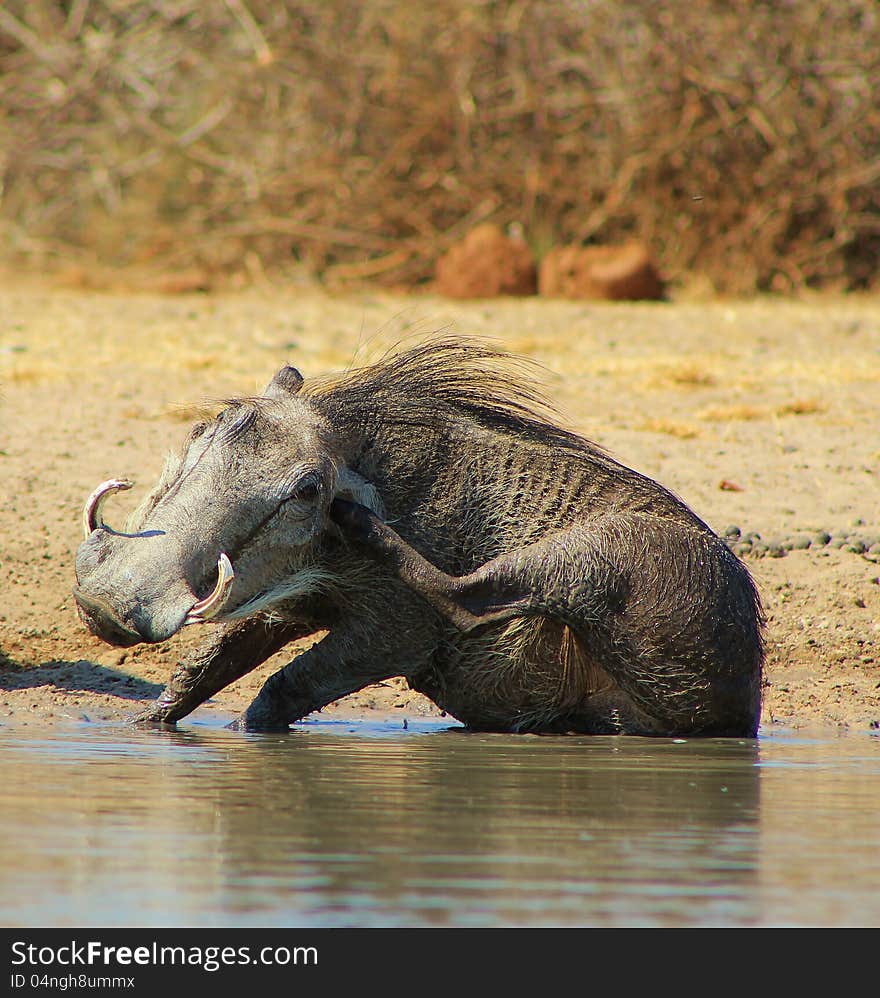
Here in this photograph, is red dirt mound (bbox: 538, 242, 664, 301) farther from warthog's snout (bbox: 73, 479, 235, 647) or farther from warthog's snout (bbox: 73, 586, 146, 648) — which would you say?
warthog's snout (bbox: 73, 586, 146, 648)

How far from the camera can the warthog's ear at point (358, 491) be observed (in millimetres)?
5688

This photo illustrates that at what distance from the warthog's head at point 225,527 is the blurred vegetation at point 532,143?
8633 millimetres

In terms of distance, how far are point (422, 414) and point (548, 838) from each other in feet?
7.07

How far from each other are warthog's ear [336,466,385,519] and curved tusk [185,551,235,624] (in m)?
0.72

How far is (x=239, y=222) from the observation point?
14.8 meters

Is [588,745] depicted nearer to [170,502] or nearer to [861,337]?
[170,502]

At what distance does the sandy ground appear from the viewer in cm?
680

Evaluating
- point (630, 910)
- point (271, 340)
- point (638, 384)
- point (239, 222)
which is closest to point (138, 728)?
point (630, 910)

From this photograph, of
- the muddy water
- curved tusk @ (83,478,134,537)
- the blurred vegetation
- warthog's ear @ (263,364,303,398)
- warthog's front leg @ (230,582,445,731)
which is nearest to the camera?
the muddy water

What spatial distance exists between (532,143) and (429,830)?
10.7 meters

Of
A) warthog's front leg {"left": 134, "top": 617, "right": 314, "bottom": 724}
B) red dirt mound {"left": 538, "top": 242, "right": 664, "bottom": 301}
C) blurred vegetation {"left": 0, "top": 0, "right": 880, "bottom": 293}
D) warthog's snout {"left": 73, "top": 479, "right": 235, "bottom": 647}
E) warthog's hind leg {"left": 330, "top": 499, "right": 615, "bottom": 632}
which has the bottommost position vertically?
warthog's front leg {"left": 134, "top": 617, "right": 314, "bottom": 724}

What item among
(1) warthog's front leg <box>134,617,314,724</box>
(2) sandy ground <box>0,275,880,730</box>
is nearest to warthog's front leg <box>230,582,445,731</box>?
(1) warthog's front leg <box>134,617,314,724</box>

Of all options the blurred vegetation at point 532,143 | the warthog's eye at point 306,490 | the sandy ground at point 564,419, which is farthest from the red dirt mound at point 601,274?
the warthog's eye at point 306,490

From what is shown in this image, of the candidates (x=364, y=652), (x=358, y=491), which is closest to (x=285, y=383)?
(x=358, y=491)
